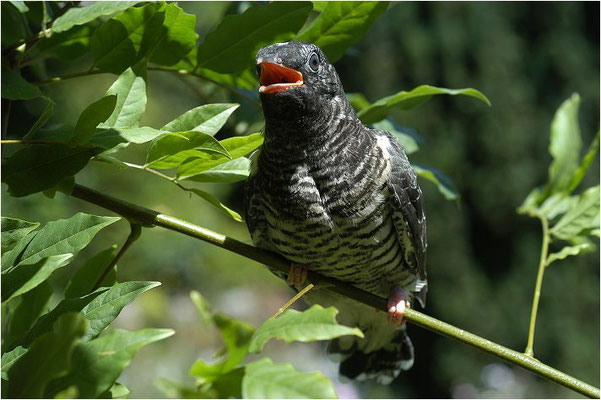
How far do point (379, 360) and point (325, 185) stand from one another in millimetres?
866

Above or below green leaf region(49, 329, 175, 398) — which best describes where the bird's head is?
above

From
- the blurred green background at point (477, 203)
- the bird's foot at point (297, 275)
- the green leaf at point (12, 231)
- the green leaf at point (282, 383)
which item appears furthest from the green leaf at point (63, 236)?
the blurred green background at point (477, 203)

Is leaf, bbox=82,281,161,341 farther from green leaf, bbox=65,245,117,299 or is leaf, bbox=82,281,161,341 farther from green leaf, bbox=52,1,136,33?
green leaf, bbox=52,1,136,33

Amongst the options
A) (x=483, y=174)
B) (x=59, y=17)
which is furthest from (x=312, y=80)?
(x=483, y=174)

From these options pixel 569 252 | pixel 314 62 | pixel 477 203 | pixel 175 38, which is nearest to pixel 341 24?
pixel 314 62

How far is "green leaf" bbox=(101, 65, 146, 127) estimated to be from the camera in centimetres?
101

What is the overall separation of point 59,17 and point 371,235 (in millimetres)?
771

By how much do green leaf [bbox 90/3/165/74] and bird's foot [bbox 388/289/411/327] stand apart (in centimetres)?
77

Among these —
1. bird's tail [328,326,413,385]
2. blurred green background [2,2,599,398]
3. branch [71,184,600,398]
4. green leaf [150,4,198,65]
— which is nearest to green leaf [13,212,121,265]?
branch [71,184,600,398]

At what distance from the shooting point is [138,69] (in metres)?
1.05

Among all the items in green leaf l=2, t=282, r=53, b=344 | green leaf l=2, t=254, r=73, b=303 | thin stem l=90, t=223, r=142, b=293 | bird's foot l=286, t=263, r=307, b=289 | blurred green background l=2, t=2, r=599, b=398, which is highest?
green leaf l=2, t=254, r=73, b=303

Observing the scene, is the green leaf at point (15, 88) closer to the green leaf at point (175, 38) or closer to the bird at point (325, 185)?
the green leaf at point (175, 38)

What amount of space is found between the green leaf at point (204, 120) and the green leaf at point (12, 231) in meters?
0.26

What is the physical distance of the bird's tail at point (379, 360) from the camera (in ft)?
6.72
